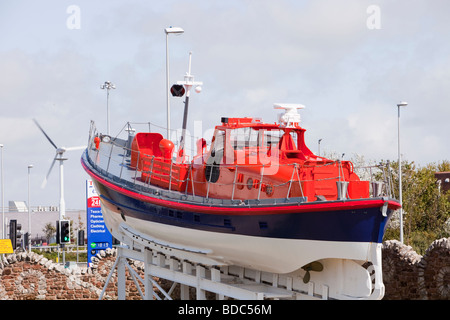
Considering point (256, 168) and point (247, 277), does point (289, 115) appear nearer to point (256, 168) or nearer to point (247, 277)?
point (256, 168)

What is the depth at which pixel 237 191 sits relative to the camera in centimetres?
1817

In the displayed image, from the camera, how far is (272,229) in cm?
1675

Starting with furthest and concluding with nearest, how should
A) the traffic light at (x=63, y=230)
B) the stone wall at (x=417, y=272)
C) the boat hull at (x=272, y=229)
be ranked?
the traffic light at (x=63, y=230) → the stone wall at (x=417, y=272) → the boat hull at (x=272, y=229)

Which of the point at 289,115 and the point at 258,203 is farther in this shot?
the point at 289,115

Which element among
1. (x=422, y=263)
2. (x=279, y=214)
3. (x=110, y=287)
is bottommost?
(x=110, y=287)

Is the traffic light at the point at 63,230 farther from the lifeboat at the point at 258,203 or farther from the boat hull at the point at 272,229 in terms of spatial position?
the boat hull at the point at 272,229

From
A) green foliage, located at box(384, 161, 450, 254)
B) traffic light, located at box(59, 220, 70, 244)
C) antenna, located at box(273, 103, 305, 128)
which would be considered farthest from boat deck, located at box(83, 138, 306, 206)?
green foliage, located at box(384, 161, 450, 254)

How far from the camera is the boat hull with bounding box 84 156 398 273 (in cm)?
1580

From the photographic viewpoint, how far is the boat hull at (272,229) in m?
15.8

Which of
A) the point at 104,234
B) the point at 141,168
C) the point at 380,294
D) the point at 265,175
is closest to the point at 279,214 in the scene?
the point at 265,175

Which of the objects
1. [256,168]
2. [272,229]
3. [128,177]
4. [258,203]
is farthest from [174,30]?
[272,229]

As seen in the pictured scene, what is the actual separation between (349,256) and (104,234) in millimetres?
20053

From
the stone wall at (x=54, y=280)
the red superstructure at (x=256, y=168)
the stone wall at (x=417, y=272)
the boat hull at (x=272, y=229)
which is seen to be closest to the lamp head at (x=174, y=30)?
the red superstructure at (x=256, y=168)
